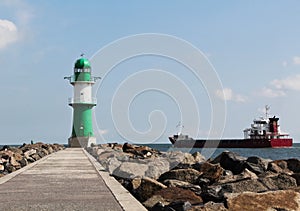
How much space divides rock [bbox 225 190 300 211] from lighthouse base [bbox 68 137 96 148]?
983 inches

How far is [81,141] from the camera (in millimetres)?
30891

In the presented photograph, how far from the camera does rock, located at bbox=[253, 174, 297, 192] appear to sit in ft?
24.2

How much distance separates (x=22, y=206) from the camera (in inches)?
223

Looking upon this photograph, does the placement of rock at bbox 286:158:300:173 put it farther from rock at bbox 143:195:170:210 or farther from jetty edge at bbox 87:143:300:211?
rock at bbox 143:195:170:210

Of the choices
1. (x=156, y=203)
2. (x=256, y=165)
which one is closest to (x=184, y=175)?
(x=256, y=165)

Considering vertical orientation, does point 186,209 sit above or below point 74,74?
Result: below

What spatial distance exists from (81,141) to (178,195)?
24725 mm

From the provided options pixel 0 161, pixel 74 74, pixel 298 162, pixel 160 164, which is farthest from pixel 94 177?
pixel 74 74

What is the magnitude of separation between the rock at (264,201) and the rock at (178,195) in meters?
0.80

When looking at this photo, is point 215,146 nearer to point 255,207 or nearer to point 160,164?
point 160,164

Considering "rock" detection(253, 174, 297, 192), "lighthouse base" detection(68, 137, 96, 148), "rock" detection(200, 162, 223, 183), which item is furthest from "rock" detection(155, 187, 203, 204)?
"lighthouse base" detection(68, 137, 96, 148)

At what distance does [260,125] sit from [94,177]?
2222 inches

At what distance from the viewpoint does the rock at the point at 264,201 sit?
5.54 metres

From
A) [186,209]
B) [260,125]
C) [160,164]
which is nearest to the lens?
[186,209]
